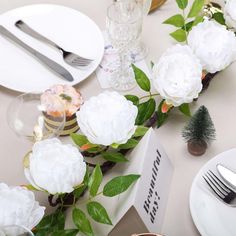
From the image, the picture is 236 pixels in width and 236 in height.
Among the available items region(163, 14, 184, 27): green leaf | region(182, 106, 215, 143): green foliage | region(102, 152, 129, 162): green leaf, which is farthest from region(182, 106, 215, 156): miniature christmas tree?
region(163, 14, 184, 27): green leaf

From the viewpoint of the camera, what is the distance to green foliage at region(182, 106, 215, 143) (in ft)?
2.49

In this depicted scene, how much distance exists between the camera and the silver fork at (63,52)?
901mm

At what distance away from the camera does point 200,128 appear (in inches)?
30.1

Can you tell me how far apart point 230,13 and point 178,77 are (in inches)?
9.2

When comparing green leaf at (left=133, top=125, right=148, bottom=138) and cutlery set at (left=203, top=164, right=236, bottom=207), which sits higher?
green leaf at (left=133, top=125, right=148, bottom=138)

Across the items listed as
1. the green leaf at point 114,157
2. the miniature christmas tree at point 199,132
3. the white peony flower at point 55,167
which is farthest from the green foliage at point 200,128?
the white peony flower at point 55,167

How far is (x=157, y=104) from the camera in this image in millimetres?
850

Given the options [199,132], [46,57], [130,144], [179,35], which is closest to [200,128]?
[199,132]

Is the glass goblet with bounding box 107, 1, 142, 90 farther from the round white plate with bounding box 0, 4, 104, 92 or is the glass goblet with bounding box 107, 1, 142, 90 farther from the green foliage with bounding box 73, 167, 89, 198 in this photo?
the green foliage with bounding box 73, 167, 89, 198

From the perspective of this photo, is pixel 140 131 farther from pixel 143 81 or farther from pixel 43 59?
pixel 43 59

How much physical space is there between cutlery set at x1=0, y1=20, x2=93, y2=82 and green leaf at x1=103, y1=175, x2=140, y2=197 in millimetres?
271

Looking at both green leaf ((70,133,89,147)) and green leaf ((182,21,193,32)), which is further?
green leaf ((182,21,193,32))

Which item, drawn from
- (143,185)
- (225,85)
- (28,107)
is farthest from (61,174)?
(225,85)

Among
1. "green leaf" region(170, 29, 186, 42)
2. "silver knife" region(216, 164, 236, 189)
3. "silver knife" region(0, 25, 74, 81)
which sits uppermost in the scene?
"green leaf" region(170, 29, 186, 42)
